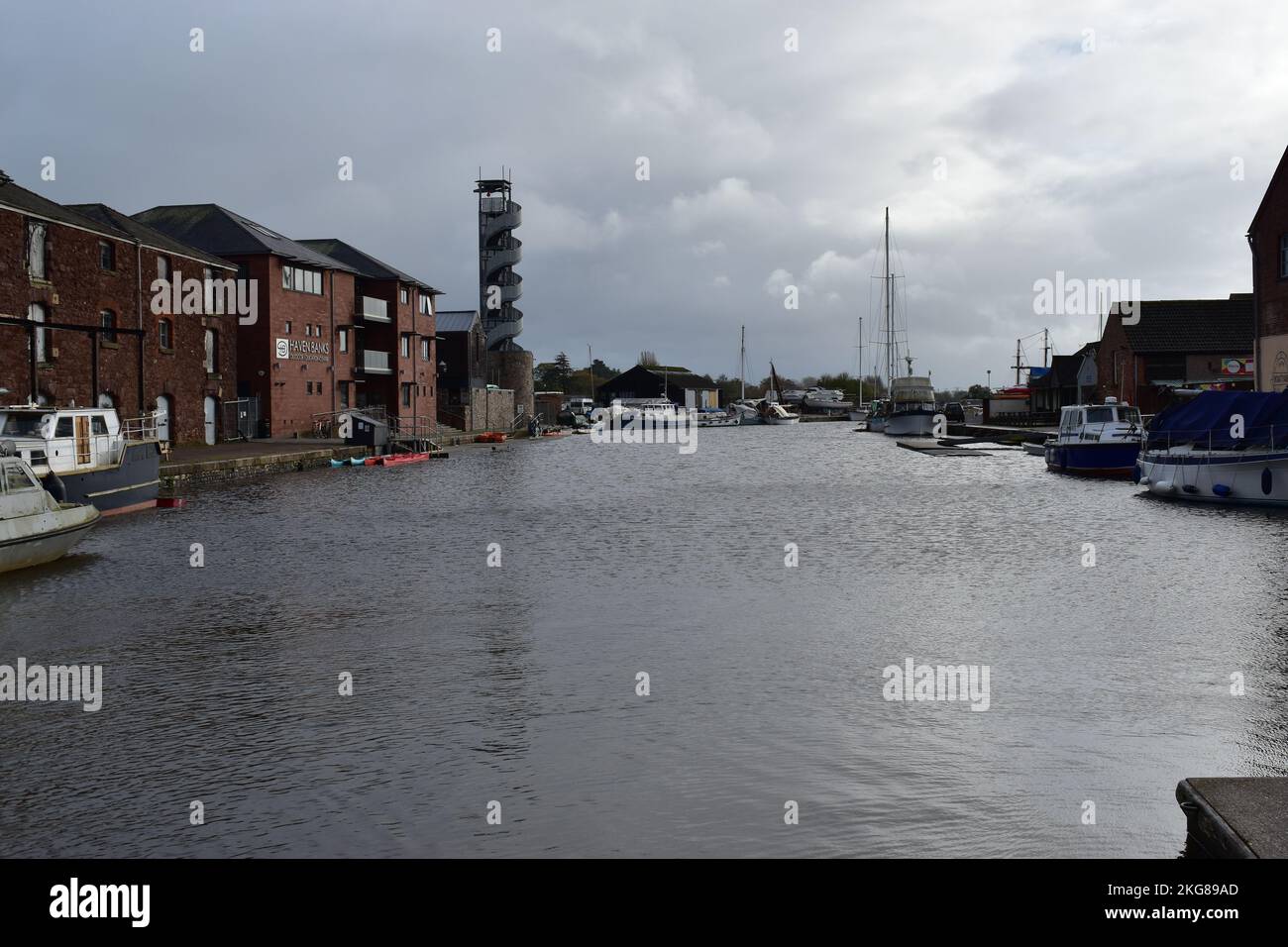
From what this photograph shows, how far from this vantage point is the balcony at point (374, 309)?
68.1 m

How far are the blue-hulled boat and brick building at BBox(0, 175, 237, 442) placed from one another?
32.7 m

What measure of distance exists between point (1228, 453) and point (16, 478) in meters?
27.4

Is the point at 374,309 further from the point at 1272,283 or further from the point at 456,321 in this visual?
the point at 1272,283

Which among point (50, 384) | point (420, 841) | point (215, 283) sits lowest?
point (420, 841)

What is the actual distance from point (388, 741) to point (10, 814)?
103 inches

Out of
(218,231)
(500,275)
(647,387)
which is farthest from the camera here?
(647,387)

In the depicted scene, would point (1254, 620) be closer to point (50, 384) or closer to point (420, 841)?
point (420, 841)

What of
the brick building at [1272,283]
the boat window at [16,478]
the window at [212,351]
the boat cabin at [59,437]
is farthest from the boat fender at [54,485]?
the brick building at [1272,283]

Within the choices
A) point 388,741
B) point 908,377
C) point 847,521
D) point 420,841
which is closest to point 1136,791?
point 420,841

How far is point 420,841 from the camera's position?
22.8ft

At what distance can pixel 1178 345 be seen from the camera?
68.1 m

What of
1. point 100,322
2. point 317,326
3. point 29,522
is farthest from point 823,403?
point 29,522
